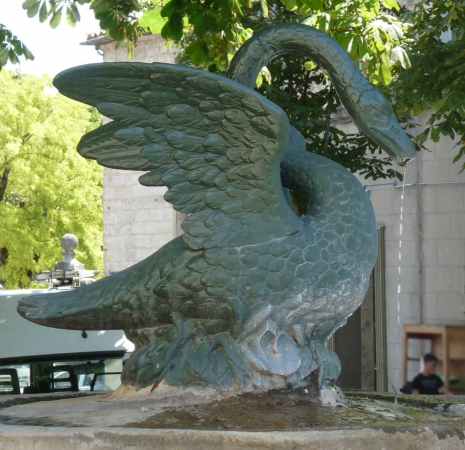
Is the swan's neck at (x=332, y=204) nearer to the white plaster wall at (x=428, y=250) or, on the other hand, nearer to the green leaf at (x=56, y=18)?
the green leaf at (x=56, y=18)

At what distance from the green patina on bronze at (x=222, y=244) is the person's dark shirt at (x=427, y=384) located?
3.93m

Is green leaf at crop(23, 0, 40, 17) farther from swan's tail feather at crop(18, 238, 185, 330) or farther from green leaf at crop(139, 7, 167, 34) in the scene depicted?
swan's tail feather at crop(18, 238, 185, 330)

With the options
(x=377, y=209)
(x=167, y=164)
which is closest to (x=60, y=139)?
(x=377, y=209)

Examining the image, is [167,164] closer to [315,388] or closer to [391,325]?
[315,388]

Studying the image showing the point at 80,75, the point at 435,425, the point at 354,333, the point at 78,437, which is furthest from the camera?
the point at 354,333

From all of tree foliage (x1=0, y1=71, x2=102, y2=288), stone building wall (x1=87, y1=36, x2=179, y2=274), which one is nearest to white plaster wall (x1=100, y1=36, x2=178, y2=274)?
stone building wall (x1=87, y1=36, x2=179, y2=274)

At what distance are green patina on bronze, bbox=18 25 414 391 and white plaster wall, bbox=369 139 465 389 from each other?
892cm

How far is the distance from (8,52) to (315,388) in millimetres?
5056

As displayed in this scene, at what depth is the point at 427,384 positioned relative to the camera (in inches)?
328

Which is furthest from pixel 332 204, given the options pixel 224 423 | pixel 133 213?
pixel 133 213

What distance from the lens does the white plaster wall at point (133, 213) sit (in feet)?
60.9

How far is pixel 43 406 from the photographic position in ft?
14.8

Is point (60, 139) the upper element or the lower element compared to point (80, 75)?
upper

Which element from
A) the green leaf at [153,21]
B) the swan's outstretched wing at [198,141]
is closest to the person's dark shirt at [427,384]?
the green leaf at [153,21]
